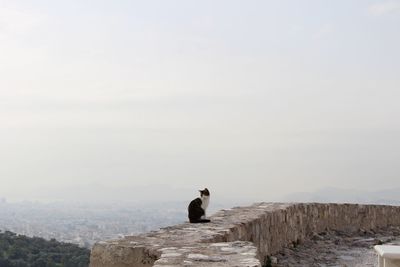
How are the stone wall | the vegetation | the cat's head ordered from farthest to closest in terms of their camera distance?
the vegetation → the cat's head → the stone wall

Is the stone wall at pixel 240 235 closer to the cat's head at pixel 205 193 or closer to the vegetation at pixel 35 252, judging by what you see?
the cat's head at pixel 205 193

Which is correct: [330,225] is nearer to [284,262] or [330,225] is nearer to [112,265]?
[284,262]

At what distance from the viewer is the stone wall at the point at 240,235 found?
555 centimetres

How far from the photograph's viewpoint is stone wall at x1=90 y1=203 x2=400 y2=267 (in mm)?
5551

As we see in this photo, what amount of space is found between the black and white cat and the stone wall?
231 mm

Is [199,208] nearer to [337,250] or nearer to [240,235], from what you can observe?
[240,235]

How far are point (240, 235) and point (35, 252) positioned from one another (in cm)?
1860

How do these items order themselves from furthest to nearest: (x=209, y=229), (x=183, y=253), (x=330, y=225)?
(x=330, y=225), (x=209, y=229), (x=183, y=253)

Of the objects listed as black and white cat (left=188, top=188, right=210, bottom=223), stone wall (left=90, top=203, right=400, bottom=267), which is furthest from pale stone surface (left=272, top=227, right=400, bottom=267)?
black and white cat (left=188, top=188, right=210, bottom=223)

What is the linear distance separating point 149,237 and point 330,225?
591 cm

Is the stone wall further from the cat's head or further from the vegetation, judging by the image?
the vegetation

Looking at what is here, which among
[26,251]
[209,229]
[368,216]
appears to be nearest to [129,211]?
[26,251]

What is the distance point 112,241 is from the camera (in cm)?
657

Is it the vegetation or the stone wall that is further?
the vegetation
